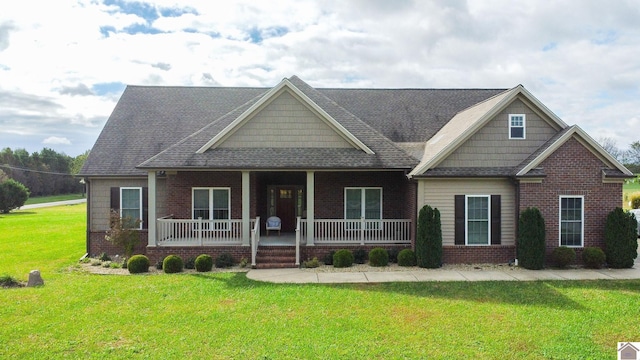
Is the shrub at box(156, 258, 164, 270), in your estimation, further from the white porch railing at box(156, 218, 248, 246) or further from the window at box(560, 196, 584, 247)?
the window at box(560, 196, 584, 247)

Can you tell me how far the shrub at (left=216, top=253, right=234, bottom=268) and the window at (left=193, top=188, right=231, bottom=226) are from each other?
260 centimetres

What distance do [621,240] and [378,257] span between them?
819 cm

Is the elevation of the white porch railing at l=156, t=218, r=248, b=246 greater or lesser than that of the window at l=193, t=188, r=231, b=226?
lesser

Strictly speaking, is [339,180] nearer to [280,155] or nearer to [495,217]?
[280,155]

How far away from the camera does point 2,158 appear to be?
230 feet

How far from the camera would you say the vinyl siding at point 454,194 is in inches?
590

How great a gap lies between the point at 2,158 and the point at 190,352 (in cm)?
8116

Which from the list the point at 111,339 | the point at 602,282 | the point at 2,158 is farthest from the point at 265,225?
the point at 2,158

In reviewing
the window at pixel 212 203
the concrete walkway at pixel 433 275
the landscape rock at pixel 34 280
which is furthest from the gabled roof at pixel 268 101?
the landscape rock at pixel 34 280

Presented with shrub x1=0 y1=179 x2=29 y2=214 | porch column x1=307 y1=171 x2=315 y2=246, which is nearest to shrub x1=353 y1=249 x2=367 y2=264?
porch column x1=307 y1=171 x2=315 y2=246

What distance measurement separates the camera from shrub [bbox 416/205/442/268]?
569 inches

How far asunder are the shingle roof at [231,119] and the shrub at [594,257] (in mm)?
6530

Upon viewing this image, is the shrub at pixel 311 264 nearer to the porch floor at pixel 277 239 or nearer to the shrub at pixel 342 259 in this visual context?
the shrub at pixel 342 259

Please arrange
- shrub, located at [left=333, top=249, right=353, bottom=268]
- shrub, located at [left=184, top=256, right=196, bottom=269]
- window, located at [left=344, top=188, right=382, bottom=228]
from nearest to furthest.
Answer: shrub, located at [left=333, top=249, right=353, bottom=268] → shrub, located at [left=184, top=256, right=196, bottom=269] → window, located at [left=344, top=188, right=382, bottom=228]
